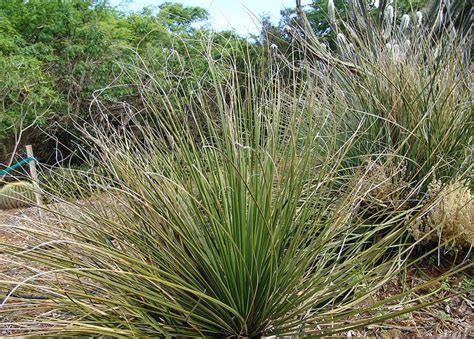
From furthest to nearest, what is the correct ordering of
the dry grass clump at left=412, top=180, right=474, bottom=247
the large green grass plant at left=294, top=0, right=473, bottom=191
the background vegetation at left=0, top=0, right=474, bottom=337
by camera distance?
the large green grass plant at left=294, top=0, right=473, bottom=191 → the dry grass clump at left=412, top=180, right=474, bottom=247 → the background vegetation at left=0, top=0, right=474, bottom=337

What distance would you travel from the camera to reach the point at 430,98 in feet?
7.60

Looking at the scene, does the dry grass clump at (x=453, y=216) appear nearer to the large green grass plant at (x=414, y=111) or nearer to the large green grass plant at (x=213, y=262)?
the large green grass plant at (x=414, y=111)

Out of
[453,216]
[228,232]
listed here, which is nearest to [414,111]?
[453,216]

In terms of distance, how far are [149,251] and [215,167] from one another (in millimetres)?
413

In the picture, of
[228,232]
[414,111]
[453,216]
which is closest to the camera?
[228,232]

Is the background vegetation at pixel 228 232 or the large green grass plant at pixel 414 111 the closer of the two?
the background vegetation at pixel 228 232

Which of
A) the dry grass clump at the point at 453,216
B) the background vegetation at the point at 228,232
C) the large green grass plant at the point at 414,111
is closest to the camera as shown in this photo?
the background vegetation at the point at 228,232

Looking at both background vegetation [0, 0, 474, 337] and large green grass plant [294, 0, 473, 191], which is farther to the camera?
large green grass plant [294, 0, 473, 191]

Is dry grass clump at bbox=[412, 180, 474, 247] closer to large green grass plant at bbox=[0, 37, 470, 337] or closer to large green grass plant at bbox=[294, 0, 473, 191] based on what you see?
large green grass plant at bbox=[294, 0, 473, 191]

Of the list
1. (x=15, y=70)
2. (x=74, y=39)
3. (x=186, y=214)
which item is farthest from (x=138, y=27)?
(x=186, y=214)

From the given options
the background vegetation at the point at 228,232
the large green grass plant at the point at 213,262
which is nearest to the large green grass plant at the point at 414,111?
the background vegetation at the point at 228,232

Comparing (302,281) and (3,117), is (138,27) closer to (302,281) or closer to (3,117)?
(3,117)

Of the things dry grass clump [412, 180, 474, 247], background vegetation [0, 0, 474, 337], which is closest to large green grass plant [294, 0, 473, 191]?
background vegetation [0, 0, 474, 337]

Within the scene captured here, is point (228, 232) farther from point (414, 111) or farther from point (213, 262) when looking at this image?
point (414, 111)
